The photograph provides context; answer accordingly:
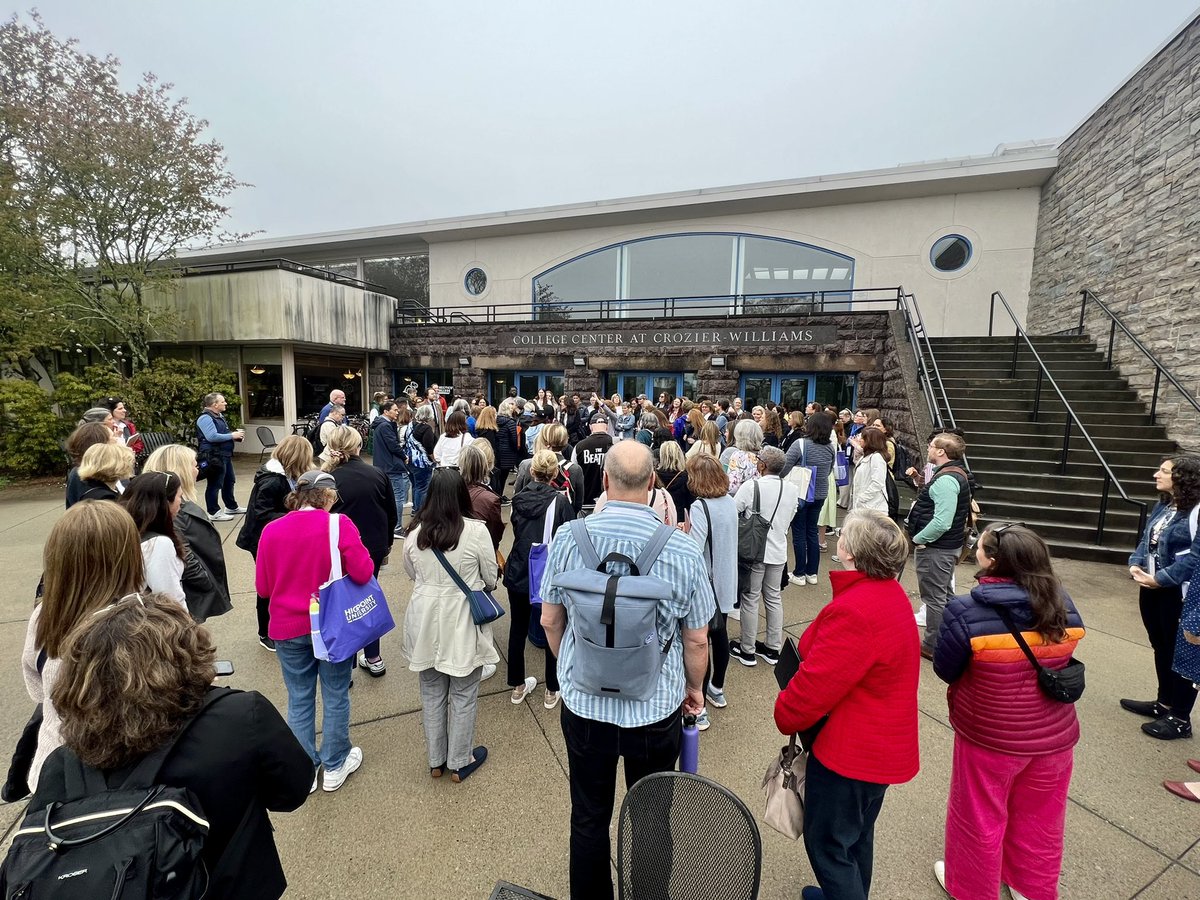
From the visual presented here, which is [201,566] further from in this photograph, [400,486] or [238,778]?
[400,486]

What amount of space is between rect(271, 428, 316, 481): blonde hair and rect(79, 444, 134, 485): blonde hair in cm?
108

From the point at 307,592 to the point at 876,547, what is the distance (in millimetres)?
2662

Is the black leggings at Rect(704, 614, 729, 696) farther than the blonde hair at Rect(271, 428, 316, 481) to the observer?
No

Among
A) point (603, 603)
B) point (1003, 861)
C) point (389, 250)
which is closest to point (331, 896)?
point (603, 603)

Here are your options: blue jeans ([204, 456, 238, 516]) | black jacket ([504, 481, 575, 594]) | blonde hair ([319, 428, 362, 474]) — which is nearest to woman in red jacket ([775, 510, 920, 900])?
black jacket ([504, 481, 575, 594])

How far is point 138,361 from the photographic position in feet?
43.9

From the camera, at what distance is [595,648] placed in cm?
179

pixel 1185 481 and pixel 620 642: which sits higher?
pixel 1185 481

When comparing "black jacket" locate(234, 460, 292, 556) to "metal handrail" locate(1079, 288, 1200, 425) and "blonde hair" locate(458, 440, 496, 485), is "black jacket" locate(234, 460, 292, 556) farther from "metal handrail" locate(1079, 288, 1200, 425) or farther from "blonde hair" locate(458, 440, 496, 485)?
"metal handrail" locate(1079, 288, 1200, 425)

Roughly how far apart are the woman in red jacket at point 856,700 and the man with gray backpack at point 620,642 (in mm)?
426

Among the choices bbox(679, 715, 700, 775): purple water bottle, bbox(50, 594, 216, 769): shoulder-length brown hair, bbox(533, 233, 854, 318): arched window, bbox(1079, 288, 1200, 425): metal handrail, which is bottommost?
bbox(679, 715, 700, 775): purple water bottle

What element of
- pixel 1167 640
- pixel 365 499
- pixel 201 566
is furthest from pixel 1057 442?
pixel 201 566

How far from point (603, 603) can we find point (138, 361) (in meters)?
16.9

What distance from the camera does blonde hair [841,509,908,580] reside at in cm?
189
